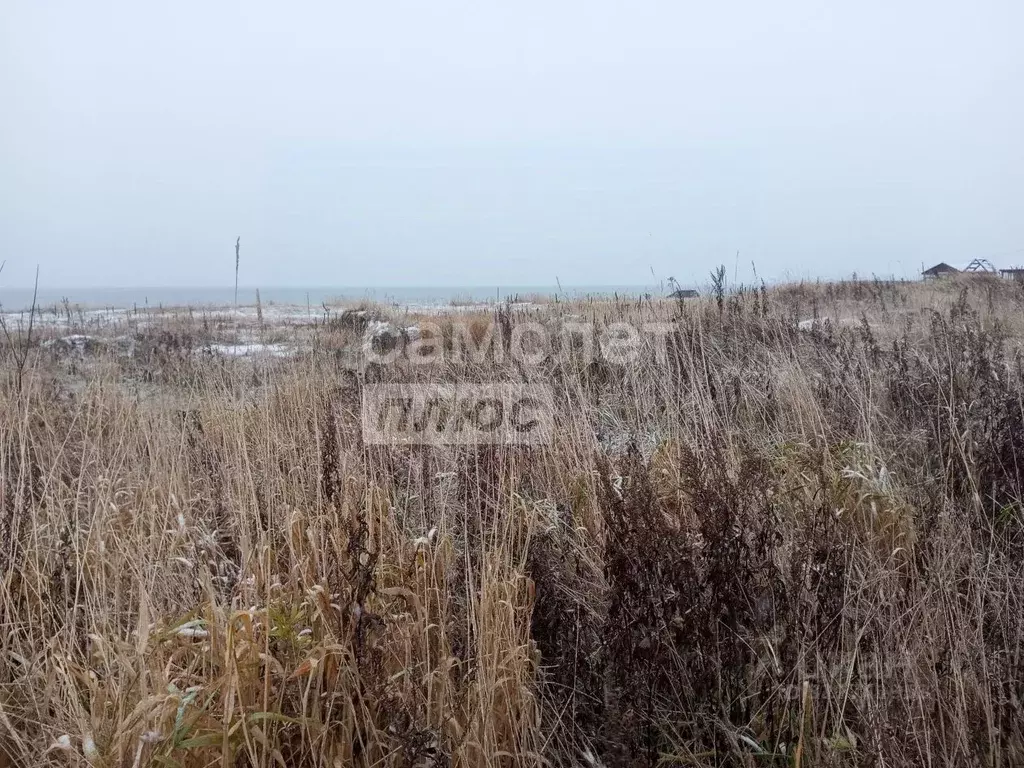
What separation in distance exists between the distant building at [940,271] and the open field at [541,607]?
13.4 metres

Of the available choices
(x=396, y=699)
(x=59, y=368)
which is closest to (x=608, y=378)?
(x=396, y=699)

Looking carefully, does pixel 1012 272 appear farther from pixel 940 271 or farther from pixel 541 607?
pixel 541 607

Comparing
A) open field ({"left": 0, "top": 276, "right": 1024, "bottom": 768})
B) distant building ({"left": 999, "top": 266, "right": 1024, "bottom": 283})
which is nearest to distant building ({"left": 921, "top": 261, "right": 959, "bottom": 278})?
distant building ({"left": 999, "top": 266, "right": 1024, "bottom": 283})

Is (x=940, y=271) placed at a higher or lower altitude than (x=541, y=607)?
higher

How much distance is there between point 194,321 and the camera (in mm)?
11531

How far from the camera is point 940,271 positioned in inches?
605

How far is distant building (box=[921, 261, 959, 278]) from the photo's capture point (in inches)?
567

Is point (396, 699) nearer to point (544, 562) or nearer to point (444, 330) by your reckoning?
point (544, 562)

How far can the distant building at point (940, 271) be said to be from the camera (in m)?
14.4

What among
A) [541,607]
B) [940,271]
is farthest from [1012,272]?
[541,607]

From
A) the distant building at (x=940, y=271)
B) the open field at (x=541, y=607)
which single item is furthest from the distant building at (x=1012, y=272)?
the open field at (x=541, y=607)

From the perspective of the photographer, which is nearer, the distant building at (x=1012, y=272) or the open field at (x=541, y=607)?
the open field at (x=541, y=607)

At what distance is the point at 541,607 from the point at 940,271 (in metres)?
17.1

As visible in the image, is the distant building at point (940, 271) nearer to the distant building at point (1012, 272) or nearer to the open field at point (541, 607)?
the distant building at point (1012, 272)
